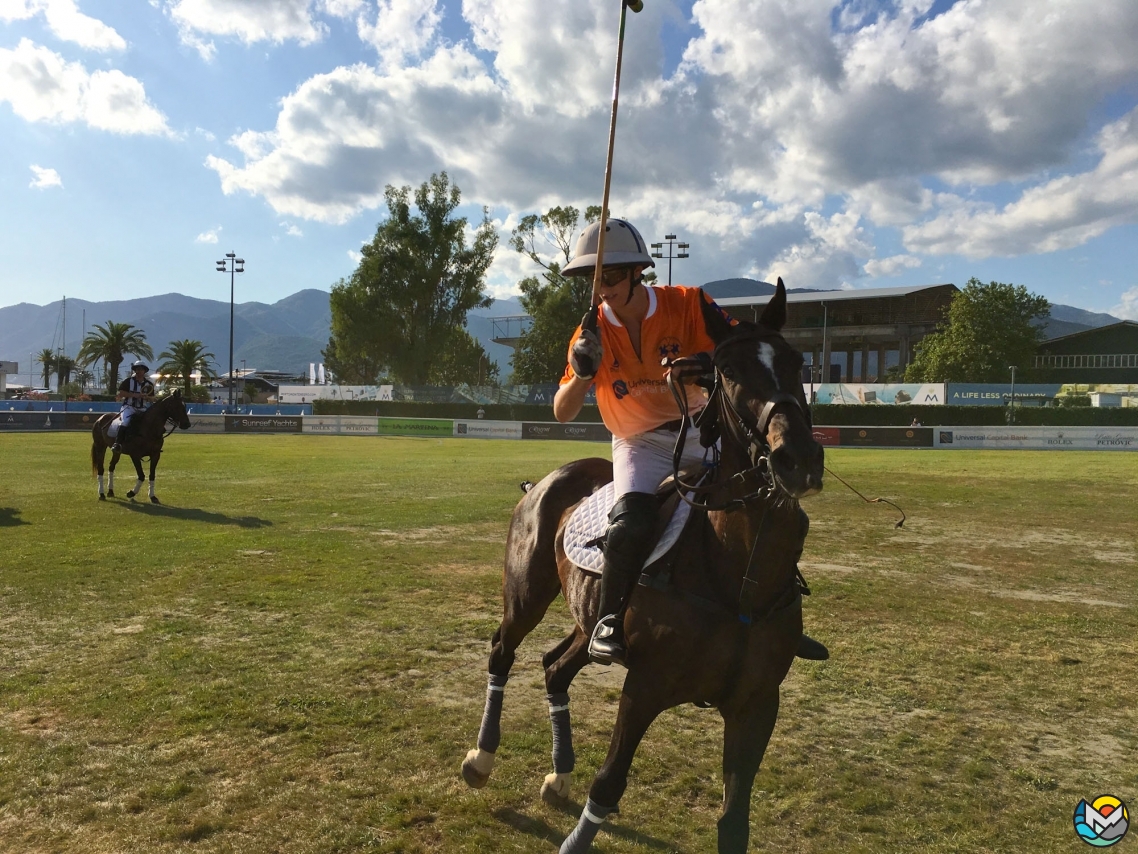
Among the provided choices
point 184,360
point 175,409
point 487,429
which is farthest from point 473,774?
point 184,360

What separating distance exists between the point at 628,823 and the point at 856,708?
269 cm

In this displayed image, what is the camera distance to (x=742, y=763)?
11.6ft

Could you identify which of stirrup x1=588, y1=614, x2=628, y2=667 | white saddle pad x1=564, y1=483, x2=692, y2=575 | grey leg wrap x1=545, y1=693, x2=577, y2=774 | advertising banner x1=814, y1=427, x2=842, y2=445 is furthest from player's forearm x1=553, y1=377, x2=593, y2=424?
A: advertising banner x1=814, y1=427, x2=842, y2=445

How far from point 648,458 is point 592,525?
20.7 inches

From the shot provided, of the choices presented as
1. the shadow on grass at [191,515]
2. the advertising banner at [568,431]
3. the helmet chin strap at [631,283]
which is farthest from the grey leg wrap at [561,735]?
the advertising banner at [568,431]

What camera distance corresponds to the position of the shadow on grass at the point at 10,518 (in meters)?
14.6

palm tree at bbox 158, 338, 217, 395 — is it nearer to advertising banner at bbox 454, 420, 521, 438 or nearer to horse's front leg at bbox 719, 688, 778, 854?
advertising banner at bbox 454, 420, 521, 438

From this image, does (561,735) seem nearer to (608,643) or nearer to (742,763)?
(608,643)

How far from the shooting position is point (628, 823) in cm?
448

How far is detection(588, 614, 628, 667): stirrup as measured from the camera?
3.69 m

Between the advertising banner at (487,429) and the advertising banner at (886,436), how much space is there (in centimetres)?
1924

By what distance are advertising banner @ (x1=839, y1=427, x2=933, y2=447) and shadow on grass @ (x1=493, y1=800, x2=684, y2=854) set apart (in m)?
40.4

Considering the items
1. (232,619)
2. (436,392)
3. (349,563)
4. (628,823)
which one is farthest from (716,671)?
(436,392)

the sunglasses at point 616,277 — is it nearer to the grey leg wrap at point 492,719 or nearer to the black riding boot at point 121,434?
the grey leg wrap at point 492,719
